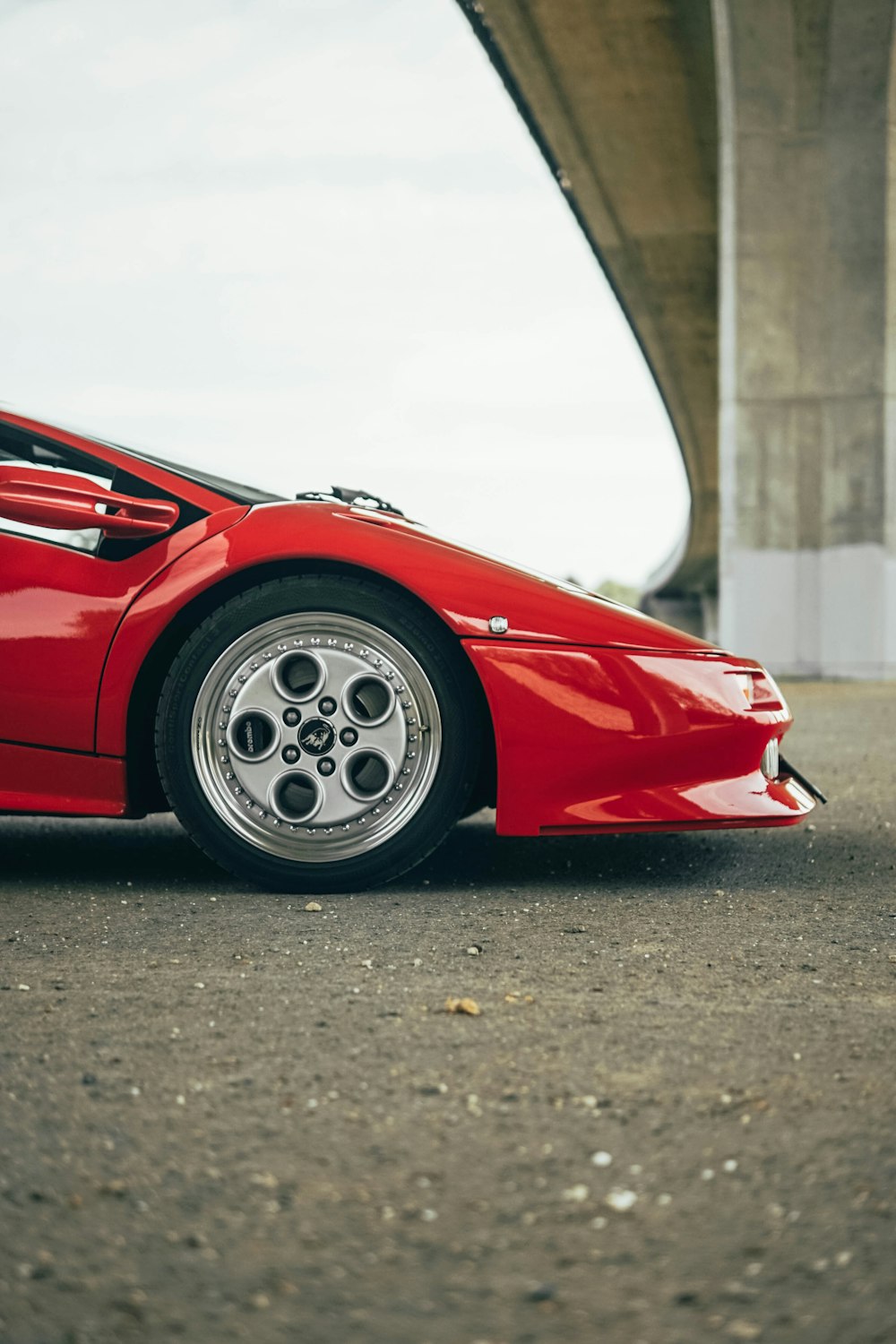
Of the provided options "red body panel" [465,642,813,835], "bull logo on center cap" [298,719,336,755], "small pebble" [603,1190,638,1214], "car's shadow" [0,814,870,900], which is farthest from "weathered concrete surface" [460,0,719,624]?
"small pebble" [603,1190,638,1214]

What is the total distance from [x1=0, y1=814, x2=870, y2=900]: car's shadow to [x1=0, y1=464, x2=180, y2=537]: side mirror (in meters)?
0.83

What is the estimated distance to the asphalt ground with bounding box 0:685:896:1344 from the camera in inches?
49.0

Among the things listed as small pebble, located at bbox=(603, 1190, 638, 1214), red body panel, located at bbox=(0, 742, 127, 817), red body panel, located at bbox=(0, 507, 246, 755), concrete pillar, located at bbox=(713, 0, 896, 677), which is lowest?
small pebble, located at bbox=(603, 1190, 638, 1214)

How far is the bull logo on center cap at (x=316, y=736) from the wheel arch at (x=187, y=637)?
326 mm

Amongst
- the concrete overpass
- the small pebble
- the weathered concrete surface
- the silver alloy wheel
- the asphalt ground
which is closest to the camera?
the asphalt ground

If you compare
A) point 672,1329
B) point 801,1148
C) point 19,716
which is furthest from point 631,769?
point 672,1329

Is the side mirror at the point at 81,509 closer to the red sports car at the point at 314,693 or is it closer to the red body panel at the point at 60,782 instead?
the red sports car at the point at 314,693

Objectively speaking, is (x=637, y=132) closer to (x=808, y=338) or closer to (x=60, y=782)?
(x=808, y=338)

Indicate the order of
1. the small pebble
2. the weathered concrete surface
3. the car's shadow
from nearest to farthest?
the small pebble < the car's shadow < the weathered concrete surface

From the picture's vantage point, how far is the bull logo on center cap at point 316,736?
10.2 ft

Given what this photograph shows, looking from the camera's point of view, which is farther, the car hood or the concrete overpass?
the concrete overpass

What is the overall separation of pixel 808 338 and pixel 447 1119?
1715 centimetres

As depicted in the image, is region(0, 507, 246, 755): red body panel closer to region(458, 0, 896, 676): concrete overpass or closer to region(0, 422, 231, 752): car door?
region(0, 422, 231, 752): car door

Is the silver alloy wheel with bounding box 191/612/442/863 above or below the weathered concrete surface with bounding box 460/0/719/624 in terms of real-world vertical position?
below
